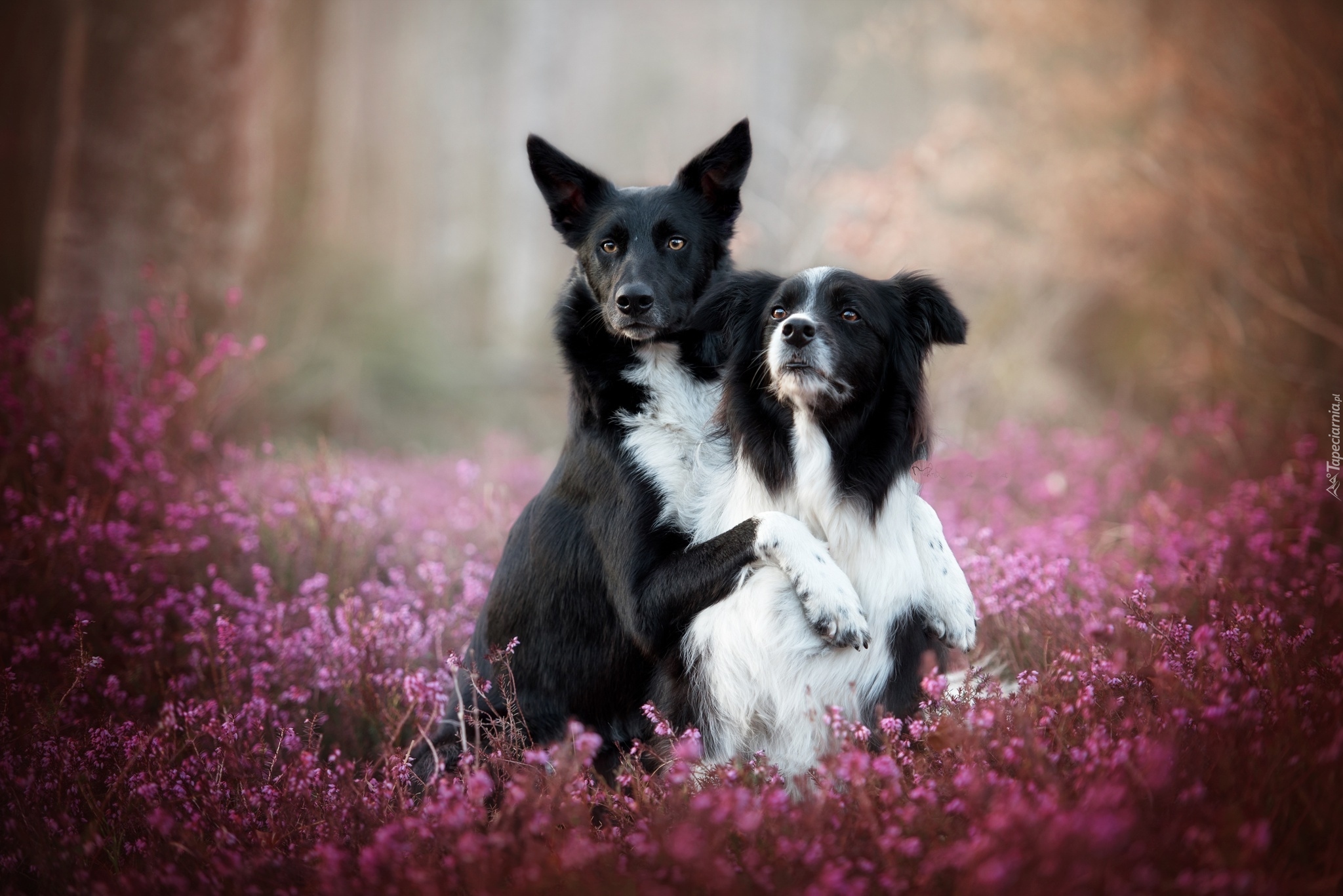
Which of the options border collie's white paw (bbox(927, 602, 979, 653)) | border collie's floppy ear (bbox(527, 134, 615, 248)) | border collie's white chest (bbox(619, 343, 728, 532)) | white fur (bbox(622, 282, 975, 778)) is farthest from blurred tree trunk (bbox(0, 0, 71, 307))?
border collie's white paw (bbox(927, 602, 979, 653))

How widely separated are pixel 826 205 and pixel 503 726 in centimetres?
773

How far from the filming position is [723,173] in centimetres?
356

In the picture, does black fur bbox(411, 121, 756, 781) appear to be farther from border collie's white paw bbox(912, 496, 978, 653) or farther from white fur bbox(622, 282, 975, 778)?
border collie's white paw bbox(912, 496, 978, 653)

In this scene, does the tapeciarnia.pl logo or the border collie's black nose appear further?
the tapeciarnia.pl logo

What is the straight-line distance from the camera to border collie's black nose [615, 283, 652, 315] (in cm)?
316

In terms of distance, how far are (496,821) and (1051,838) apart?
110 centimetres

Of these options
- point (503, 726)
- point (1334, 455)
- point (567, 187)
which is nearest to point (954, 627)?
point (503, 726)

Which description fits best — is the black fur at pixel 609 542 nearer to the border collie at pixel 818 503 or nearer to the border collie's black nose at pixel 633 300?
the border collie's black nose at pixel 633 300

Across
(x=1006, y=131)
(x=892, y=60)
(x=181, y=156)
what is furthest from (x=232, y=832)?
(x=892, y=60)

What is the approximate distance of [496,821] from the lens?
1.99m

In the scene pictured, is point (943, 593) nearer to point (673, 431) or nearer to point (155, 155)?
point (673, 431)

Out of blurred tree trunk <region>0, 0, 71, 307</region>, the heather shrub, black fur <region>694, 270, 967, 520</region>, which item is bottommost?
the heather shrub

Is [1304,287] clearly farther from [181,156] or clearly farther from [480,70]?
[480,70]

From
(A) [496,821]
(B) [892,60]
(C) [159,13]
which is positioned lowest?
(A) [496,821]
